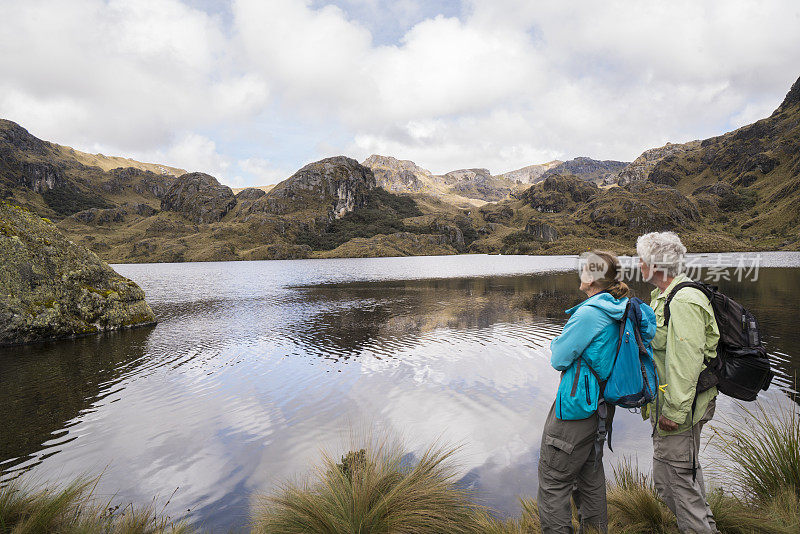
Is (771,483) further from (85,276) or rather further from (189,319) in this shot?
(189,319)

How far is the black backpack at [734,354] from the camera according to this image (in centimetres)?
370

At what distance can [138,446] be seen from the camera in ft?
27.3

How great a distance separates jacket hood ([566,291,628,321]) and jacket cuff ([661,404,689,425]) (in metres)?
1.35

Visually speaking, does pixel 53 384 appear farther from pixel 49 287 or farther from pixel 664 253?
pixel 664 253

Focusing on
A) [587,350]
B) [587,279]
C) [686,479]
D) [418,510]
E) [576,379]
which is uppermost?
[587,279]

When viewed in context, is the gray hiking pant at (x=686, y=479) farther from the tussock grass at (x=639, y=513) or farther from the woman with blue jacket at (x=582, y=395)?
the woman with blue jacket at (x=582, y=395)

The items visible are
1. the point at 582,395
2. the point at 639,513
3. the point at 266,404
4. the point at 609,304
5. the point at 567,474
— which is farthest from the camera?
the point at 266,404

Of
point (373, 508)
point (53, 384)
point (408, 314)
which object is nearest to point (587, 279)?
point (373, 508)

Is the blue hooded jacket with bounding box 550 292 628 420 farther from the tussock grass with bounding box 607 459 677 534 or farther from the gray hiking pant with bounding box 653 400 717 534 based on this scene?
the tussock grass with bounding box 607 459 677 534

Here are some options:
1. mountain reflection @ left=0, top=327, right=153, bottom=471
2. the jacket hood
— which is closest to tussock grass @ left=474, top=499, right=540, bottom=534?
the jacket hood

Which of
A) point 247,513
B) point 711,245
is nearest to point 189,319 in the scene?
point 247,513

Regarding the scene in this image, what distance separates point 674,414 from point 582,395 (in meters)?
1.24

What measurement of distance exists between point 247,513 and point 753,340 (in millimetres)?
7255

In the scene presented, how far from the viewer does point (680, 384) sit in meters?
3.83
